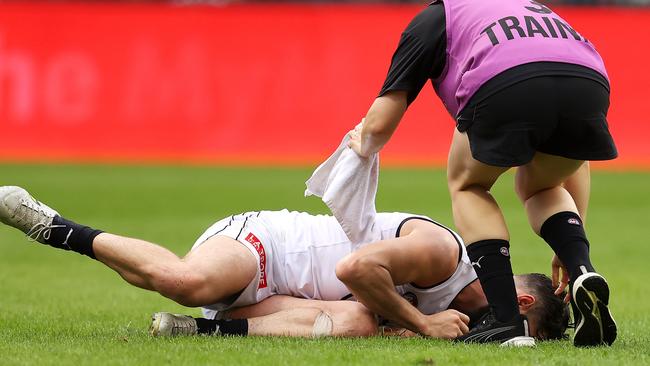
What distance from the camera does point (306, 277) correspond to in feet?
20.1

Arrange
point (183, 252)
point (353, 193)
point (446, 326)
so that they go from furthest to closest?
point (183, 252), point (353, 193), point (446, 326)

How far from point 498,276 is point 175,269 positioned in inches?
60.1

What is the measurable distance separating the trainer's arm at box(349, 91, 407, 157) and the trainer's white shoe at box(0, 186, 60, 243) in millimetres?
1582

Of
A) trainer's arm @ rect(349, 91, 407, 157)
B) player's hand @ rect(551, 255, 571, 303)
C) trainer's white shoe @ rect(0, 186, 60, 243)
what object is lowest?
player's hand @ rect(551, 255, 571, 303)

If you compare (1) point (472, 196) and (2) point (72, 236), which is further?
(2) point (72, 236)

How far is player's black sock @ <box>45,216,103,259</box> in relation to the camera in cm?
575

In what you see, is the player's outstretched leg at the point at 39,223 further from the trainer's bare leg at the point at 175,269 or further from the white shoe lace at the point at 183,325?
the white shoe lace at the point at 183,325

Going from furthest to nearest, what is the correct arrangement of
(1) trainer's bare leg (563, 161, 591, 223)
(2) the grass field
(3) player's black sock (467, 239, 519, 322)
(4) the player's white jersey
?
(1) trainer's bare leg (563, 161, 591, 223) < (4) the player's white jersey < (3) player's black sock (467, 239, 519, 322) < (2) the grass field

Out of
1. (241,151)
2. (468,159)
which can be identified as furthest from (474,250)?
(241,151)

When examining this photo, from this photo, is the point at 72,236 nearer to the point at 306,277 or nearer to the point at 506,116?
the point at 306,277

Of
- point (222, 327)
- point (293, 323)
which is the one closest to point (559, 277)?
point (293, 323)

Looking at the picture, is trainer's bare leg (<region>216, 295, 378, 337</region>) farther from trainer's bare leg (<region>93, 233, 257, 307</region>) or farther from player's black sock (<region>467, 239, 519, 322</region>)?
player's black sock (<region>467, 239, 519, 322</region>)

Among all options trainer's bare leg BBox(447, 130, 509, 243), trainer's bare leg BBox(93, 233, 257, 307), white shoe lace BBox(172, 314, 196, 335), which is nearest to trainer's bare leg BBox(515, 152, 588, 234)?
trainer's bare leg BBox(447, 130, 509, 243)

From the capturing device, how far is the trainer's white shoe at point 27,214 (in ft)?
19.1
